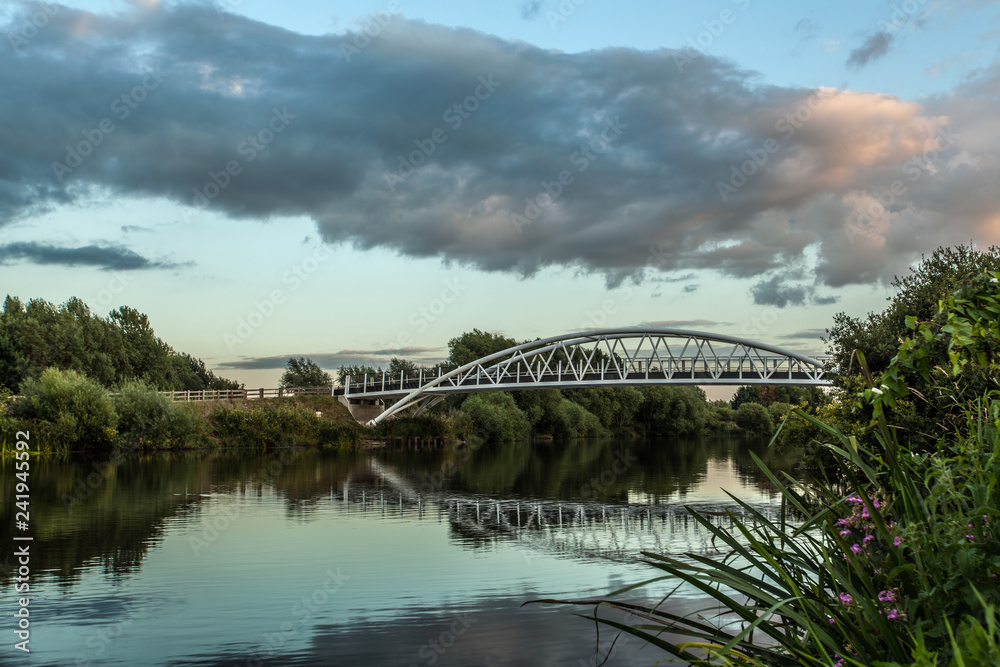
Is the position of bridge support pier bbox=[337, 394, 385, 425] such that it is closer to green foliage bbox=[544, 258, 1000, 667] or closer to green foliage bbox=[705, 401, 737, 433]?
green foliage bbox=[705, 401, 737, 433]

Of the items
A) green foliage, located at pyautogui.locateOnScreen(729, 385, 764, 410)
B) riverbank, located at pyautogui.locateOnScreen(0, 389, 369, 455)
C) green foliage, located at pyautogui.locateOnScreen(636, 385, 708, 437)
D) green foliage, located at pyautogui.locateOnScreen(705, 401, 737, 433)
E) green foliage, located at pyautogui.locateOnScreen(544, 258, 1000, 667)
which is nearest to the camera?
green foliage, located at pyautogui.locateOnScreen(544, 258, 1000, 667)

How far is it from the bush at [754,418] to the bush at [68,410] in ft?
276

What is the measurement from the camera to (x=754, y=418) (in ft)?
361

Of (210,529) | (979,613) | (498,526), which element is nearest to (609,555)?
(498,526)

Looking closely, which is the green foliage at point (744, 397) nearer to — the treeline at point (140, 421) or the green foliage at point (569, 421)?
the green foliage at point (569, 421)

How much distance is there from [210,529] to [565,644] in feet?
40.2

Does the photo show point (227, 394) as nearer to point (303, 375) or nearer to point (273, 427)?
point (273, 427)

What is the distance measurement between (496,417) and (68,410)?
4101 cm

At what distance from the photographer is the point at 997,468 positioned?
11.3 ft

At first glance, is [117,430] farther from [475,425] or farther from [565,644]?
[565,644]

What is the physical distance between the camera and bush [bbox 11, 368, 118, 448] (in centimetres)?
4362

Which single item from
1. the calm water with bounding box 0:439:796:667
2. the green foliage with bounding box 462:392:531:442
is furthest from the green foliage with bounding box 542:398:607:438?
the calm water with bounding box 0:439:796:667

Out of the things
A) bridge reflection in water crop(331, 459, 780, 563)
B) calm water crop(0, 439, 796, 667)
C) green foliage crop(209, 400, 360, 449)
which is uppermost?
green foliage crop(209, 400, 360, 449)

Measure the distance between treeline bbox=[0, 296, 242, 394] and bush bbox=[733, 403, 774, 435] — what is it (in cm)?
7639
